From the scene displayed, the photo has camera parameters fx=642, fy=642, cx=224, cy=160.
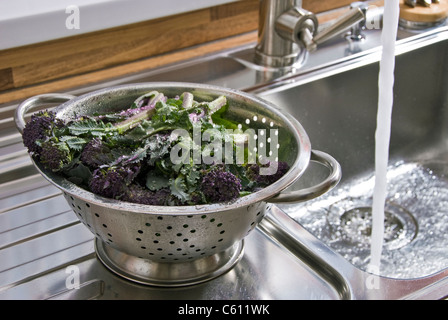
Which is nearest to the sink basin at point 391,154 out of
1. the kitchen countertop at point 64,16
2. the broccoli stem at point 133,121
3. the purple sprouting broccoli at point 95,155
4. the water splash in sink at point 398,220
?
the water splash in sink at point 398,220

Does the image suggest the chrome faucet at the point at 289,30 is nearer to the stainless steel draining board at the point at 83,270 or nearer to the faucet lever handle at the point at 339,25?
the faucet lever handle at the point at 339,25

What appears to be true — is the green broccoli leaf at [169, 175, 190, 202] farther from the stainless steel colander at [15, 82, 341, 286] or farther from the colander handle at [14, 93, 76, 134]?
the colander handle at [14, 93, 76, 134]

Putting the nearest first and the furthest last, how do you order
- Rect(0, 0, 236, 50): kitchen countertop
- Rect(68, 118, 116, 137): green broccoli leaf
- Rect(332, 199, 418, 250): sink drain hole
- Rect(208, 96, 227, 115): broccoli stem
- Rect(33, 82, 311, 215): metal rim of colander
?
Rect(33, 82, 311, 215): metal rim of colander → Rect(68, 118, 116, 137): green broccoli leaf → Rect(208, 96, 227, 115): broccoli stem → Rect(0, 0, 236, 50): kitchen countertop → Rect(332, 199, 418, 250): sink drain hole

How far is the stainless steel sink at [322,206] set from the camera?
0.81 meters

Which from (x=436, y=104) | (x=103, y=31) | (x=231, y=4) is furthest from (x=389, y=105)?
(x=103, y=31)

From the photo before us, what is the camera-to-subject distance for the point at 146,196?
2.37ft

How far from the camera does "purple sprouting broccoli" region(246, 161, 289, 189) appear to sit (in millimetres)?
803

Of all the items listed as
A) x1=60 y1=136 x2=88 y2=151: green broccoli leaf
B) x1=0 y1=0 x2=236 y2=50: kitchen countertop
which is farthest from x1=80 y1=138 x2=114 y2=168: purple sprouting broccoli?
x1=0 y1=0 x2=236 y2=50: kitchen countertop

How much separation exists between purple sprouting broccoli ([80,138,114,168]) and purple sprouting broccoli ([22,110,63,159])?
0.05 metres

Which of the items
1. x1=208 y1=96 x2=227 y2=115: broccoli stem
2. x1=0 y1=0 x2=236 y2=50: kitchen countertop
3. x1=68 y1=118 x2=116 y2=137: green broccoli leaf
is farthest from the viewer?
x1=0 y1=0 x2=236 y2=50: kitchen countertop

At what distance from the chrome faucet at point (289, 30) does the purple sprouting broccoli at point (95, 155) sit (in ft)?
1.95

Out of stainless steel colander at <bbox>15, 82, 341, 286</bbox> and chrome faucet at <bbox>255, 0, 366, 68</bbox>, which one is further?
chrome faucet at <bbox>255, 0, 366, 68</bbox>

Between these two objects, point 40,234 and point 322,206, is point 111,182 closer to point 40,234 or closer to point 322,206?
point 40,234

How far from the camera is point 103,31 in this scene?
1.29 meters
